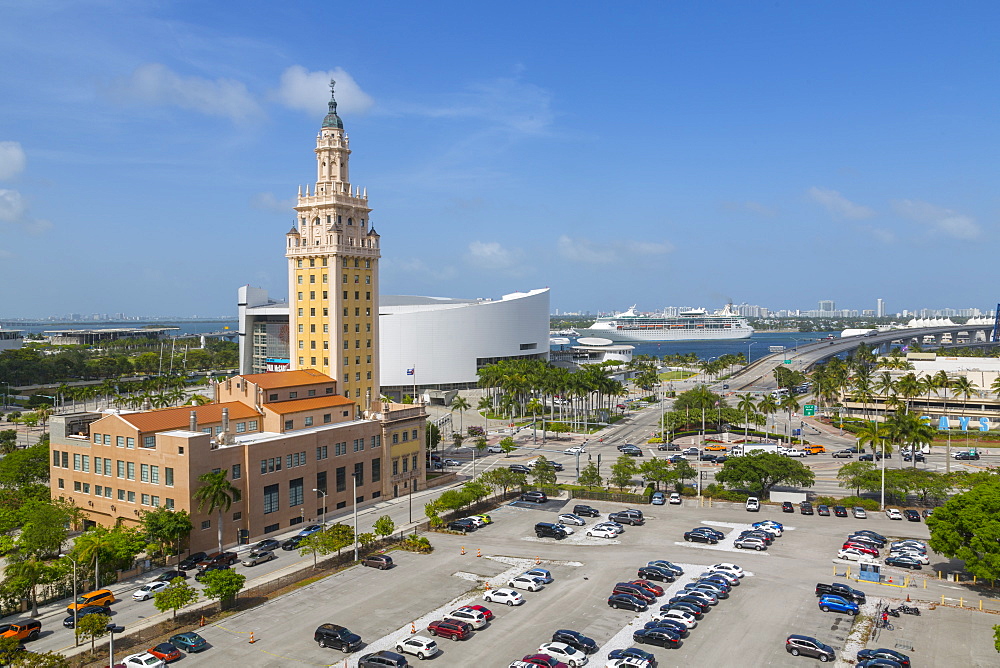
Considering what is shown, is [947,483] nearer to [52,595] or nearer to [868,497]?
[868,497]

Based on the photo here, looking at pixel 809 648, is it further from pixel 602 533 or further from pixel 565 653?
pixel 602 533

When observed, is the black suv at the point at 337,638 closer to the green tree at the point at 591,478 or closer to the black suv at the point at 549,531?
the black suv at the point at 549,531

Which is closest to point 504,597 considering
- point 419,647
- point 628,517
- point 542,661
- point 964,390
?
point 419,647

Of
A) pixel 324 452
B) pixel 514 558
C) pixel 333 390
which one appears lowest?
pixel 514 558

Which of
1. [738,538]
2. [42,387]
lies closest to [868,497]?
[738,538]

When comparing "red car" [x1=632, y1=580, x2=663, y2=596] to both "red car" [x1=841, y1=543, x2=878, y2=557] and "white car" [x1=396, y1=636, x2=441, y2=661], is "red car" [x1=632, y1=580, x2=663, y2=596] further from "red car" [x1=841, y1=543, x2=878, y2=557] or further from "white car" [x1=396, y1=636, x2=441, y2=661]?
"red car" [x1=841, y1=543, x2=878, y2=557]

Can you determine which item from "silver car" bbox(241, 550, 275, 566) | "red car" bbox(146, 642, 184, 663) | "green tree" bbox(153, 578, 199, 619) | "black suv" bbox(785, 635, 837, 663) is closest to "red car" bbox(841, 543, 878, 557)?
"black suv" bbox(785, 635, 837, 663)

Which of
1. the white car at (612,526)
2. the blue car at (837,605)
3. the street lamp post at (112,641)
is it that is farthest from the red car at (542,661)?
the white car at (612,526)
